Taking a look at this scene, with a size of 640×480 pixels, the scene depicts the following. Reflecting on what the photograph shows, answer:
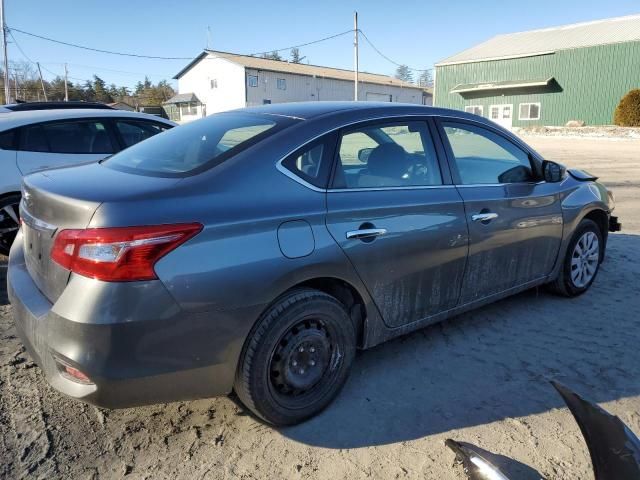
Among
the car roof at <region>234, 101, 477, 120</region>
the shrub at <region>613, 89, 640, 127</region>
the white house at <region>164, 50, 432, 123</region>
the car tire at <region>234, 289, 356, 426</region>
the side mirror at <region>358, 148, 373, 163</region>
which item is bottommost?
the car tire at <region>234, 289, 356, 426</region>

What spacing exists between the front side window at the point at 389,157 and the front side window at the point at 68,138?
3973 mm

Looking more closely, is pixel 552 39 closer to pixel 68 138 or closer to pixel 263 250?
pixel 68 138

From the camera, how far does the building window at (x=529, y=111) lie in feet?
123

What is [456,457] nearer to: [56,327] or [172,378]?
[172,378]

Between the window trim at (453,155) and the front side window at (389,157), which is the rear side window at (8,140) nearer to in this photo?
the front side window at (389,157)

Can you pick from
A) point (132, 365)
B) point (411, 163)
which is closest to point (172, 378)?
point (132, 365)

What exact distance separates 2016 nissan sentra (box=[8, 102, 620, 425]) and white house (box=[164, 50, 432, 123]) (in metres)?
47.6

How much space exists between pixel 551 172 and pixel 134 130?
468 centimetres

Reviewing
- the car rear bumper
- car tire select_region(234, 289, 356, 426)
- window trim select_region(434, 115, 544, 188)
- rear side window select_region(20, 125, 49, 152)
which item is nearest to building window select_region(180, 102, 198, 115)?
rear side window select_region(20, 125, 49, 152)

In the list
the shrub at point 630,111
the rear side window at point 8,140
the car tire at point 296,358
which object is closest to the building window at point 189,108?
the shrub at point 630,111

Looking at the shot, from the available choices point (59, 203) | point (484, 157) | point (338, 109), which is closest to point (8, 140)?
point (59, 203)

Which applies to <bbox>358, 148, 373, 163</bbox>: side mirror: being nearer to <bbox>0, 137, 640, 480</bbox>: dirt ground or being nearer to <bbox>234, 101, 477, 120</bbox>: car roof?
<bbox>234, 101, 477, 120</bbox>: car roof

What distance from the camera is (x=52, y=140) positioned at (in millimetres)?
5785

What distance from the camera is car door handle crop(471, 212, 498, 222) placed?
3.44 metres
